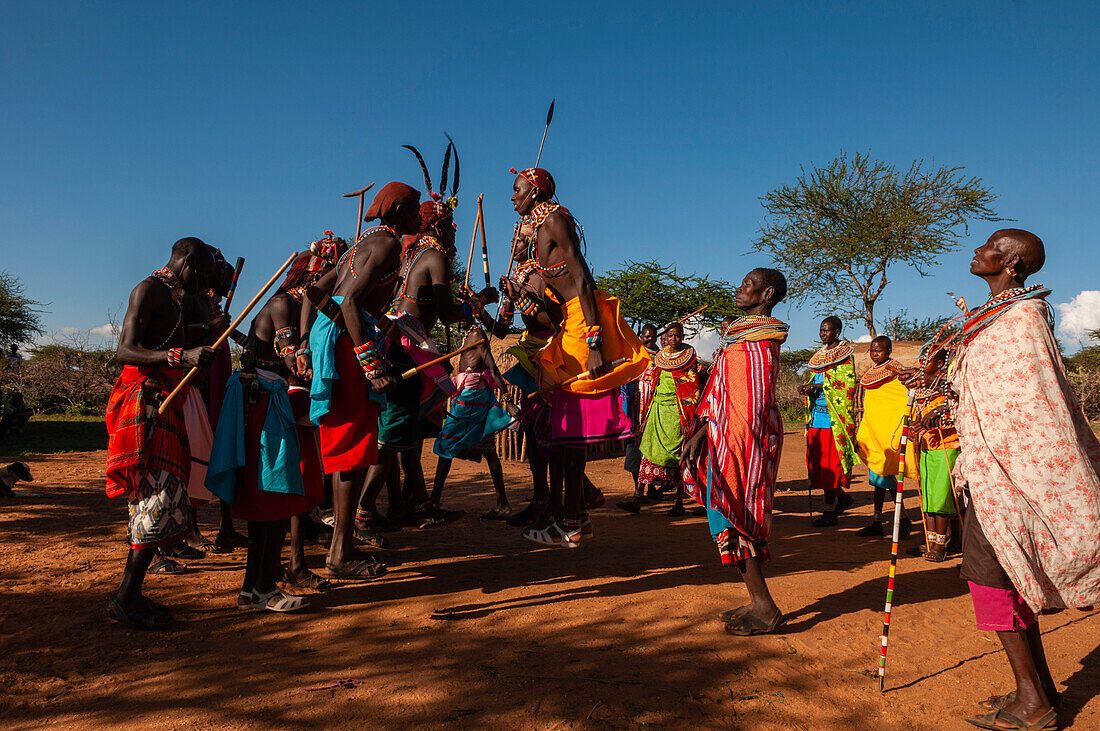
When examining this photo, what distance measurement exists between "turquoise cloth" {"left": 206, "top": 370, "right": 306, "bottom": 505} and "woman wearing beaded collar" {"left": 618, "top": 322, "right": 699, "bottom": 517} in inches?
190

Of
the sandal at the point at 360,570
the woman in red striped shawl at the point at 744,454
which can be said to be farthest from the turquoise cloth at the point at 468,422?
the woman in red striped shawl at the point at 744,454

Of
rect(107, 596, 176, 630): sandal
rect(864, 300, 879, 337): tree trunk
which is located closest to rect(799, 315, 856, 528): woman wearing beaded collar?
rect(107, 596, 176, 630): sandal

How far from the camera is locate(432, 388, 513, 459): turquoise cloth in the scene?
6.77 meters

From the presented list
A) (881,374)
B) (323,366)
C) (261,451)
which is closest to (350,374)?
(323,366)

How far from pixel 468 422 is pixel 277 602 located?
9.95 ft

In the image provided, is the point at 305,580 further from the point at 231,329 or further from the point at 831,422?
the point at 831,422

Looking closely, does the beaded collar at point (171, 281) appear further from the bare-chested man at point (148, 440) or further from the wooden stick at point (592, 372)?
the wooden stick at point (592, 372)

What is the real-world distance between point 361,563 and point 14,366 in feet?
56.6

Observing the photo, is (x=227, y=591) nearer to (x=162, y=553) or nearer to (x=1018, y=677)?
(x=162, y=553)

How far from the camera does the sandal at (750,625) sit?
12.5ft

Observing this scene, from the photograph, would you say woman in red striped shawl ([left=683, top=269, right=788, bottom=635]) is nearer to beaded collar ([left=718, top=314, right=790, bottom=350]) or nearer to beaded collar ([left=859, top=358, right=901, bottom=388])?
beaded collar ([left=718, top=314, right=790, bottom=350])

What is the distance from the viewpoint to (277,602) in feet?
13.1

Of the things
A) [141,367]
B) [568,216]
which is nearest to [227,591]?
[141,367]

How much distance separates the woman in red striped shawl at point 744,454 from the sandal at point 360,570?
2207 millimetres
